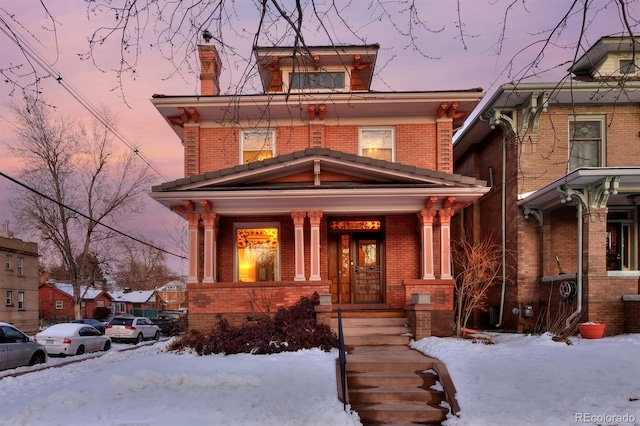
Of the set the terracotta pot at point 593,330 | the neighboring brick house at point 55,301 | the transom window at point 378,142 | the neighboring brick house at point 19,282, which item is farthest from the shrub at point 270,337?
the neighboring brick house at point 55,301

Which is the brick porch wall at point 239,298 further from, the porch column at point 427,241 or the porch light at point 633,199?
the porch light at point 633,199

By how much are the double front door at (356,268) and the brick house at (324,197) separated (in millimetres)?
32

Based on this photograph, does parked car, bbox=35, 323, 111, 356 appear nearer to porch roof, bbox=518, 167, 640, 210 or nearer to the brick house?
the brick house

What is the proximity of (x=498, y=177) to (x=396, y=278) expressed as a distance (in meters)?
6.08

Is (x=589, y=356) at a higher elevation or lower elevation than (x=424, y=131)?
lower

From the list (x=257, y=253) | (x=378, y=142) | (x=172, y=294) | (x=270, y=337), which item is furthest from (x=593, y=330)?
(x=172, y=294)

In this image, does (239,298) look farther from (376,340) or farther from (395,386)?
(395,386)

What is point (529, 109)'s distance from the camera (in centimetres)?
1656

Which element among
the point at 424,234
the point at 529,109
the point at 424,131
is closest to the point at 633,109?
the point at 529,109

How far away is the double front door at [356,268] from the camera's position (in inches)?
652

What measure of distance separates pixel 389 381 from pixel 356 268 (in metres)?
7.41

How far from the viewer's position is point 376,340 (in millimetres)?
12594

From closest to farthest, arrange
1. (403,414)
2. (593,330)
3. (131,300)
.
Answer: (403,414)
(593,330)
(131,300)

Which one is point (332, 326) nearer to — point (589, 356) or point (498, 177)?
point (589, 356)
